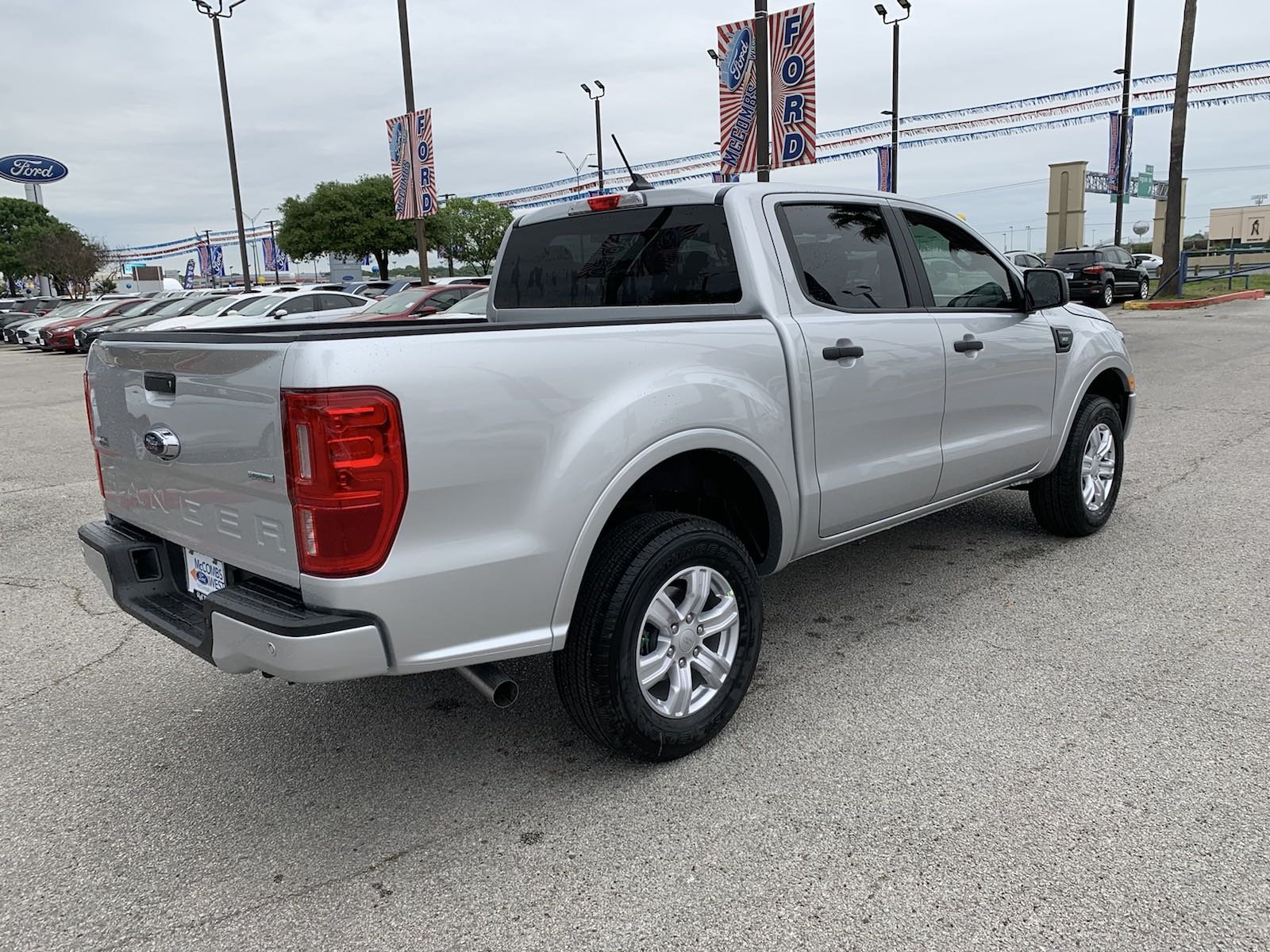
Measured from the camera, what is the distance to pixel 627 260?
3893mm

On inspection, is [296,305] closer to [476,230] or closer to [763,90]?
[763,90]

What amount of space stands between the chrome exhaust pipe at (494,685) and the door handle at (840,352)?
65.5 inches

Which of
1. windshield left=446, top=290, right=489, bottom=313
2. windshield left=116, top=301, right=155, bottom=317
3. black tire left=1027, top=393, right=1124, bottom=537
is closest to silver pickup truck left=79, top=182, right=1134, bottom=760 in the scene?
black tire left=1027, top=393, right=1124, bottom=537

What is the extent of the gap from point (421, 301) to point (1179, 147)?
20.6m

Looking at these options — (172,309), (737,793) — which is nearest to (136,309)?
(172,309)

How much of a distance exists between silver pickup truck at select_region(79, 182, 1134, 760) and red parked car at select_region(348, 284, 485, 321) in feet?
38.3

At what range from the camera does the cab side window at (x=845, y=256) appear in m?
3.72

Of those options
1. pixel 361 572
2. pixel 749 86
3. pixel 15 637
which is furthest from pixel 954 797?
pixel 749 86

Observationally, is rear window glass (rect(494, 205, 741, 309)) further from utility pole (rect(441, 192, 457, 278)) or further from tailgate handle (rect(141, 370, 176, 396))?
utility pole (rect(441, 192, 457, 278))

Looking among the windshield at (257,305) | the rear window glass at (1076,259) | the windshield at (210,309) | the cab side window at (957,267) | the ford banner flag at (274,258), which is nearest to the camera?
the cab side window at (957,267)

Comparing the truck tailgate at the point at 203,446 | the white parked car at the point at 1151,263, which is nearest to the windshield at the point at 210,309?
the truck tailgate at the point at 203,446

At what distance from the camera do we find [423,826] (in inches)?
112

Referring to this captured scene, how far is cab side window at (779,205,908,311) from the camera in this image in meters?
3.72

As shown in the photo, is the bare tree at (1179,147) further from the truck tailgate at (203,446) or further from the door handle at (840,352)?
the truck tailgate at (203,446)
